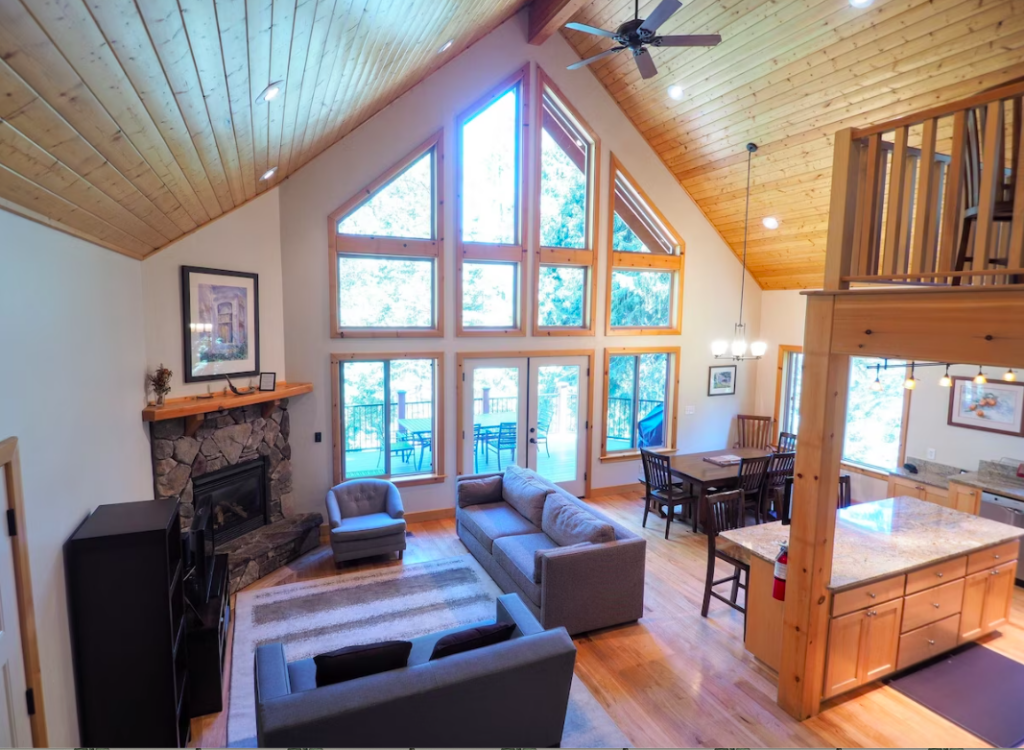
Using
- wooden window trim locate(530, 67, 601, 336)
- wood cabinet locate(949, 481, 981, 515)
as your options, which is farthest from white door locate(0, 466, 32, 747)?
wood cabinet locate(949, 481, 981, 515)

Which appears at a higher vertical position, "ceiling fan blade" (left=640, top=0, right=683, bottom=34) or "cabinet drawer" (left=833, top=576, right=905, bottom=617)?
"ceiling fan blade" (left=640, top=0, right=683, bottom=34)

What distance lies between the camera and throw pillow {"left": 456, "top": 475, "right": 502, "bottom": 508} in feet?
20.9

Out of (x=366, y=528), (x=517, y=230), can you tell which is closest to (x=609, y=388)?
(x=517, y=230)

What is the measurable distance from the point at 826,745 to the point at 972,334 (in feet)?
8.73

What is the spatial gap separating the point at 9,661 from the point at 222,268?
13.1 ft

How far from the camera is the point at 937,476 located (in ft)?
21.4

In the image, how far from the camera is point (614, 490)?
8.33m

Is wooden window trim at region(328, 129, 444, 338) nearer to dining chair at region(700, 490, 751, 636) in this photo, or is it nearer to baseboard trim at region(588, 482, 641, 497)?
baseboard trim at region(588, 482, 641, 497)

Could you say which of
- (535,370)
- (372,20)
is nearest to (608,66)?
(535,370)

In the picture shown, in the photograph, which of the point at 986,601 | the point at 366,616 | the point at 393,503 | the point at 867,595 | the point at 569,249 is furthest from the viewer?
the point at 569,249

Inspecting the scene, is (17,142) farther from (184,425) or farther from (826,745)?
(826,745)

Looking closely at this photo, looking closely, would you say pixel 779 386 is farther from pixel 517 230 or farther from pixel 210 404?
pixel 210 404

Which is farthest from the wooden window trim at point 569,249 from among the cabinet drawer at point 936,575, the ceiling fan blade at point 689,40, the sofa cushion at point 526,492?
the cabinet drawer at point 936,575

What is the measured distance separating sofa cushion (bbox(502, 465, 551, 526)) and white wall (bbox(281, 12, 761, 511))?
1164 mm
